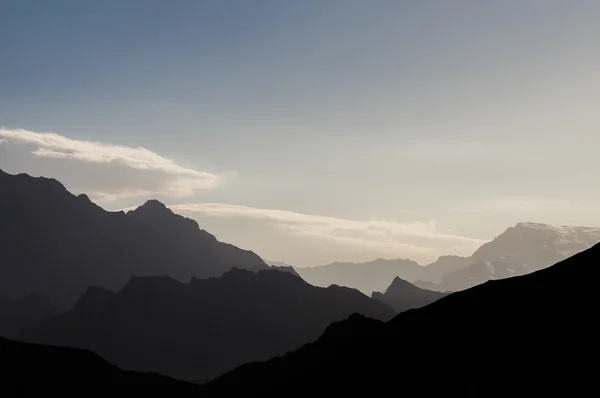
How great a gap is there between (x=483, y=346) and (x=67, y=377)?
58.3m

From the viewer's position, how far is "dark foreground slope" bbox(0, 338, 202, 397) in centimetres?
6881

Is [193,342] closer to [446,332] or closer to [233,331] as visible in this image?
[233,331]

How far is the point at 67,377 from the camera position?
72.2m

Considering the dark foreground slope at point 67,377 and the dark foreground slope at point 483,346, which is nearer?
the dark foreground slope at point 483,346

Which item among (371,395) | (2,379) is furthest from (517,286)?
(2,379)

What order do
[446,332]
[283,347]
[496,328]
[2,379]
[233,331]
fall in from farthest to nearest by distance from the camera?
[233,331]
[283,347]
[2,379]
[446,332]
[496,328]

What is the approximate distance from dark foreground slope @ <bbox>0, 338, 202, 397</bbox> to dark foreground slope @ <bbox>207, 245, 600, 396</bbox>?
1805 centimetres

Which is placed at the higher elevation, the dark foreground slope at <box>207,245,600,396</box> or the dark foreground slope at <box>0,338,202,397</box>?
the dark foreground slope at <box>207,245,600,396</box>

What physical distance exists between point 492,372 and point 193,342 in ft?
545

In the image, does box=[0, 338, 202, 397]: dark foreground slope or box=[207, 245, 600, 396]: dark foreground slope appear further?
box=[0, 338, 202, 397]: dark foreground slope

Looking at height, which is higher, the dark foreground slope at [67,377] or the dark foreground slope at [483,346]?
the dark foreground slope at [483,346]

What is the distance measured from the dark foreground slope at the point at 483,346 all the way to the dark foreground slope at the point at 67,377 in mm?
18052

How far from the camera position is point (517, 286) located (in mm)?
52719

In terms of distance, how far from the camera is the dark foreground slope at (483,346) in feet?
126
